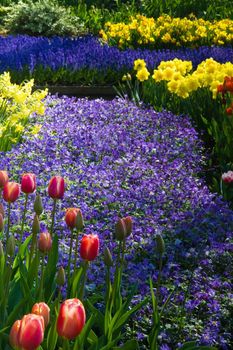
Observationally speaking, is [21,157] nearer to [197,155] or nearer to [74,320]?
[197,155]

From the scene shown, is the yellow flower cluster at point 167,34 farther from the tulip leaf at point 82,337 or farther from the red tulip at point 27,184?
the tulip leaf at point 82,337

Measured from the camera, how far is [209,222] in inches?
135

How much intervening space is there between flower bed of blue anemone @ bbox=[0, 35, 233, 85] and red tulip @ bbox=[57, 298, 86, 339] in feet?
19.8

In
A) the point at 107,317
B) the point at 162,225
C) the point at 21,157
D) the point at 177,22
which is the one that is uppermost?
the point at 177,22

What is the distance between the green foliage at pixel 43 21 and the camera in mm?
11516

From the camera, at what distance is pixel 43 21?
1148 cm

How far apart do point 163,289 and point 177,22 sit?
800 cm

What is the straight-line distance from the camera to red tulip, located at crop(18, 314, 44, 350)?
1.35 metres

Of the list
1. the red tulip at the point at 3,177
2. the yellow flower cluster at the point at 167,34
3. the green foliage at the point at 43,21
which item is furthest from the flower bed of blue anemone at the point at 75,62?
the red tulip at the point at 3,177

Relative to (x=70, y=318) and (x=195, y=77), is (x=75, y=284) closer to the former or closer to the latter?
(x=70, y=318)

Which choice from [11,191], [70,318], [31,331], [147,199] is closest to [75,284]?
[11,191]

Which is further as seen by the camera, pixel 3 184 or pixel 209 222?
pixel 209 222

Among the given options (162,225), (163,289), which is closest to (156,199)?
(162,225)

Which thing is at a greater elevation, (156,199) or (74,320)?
(156,199)
